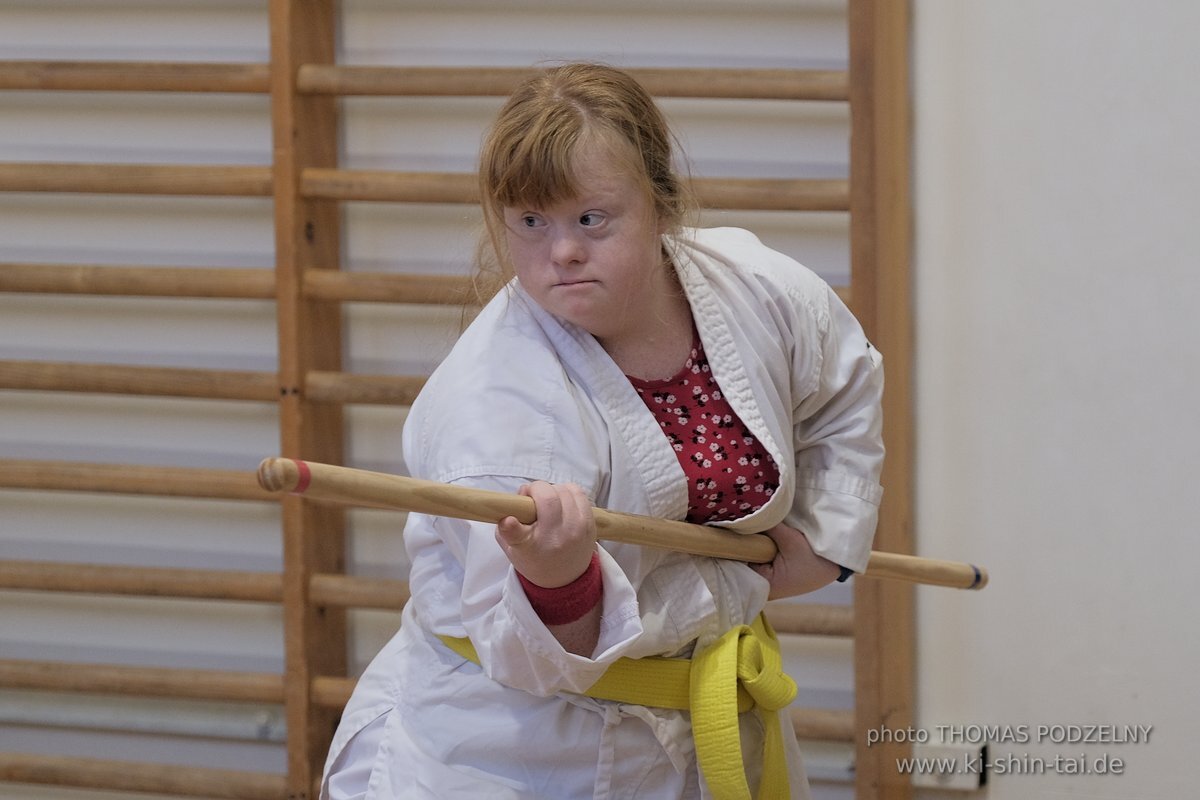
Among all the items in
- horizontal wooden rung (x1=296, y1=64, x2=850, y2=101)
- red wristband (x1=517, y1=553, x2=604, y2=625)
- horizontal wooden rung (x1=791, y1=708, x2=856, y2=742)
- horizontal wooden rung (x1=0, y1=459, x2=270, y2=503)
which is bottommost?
horizontal wooden rung (x1=791, y1=708, x2=856, y2=742)

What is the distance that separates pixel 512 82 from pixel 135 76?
664 mm

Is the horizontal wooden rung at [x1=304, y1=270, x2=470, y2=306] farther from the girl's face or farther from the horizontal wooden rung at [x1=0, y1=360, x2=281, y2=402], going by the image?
the girl's face

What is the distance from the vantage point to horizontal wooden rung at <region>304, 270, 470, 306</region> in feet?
7.18

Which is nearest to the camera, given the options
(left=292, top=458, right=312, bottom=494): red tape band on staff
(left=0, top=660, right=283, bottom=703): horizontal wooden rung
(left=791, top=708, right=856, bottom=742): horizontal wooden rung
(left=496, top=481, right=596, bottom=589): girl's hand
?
(left=292, top=458, right=312, bottom=494): red tape band on staff

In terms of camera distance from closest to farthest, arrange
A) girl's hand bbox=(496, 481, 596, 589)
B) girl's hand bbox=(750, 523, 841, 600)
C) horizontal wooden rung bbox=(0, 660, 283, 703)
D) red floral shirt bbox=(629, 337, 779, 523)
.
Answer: girl's hand bbox=(496, 481, 596, 589)
red floral shirt bbox=(629, 337, 779, 523)
girl's hand bbox=(750, 523, 841, 600)
horizontal wooden rung bbox=(0, 660, 283, 703)

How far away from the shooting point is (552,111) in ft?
3.62

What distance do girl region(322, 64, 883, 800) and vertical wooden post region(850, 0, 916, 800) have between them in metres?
0.80

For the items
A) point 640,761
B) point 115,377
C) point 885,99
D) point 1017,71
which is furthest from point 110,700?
point 1017,71

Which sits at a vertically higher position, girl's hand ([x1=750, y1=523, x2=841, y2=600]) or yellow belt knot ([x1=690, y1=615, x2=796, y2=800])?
girl's hand ([x1=750, y1=523, x2=841, y2=600])

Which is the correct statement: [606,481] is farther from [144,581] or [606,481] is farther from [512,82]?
[144,581]

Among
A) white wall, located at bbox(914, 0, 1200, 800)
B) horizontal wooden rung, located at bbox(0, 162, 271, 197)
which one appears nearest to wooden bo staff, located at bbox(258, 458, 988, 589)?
white wall, located at bbox(914, 0, 1200, 800)

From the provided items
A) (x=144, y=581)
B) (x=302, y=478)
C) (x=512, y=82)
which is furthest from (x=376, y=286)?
(x=302, y=478)

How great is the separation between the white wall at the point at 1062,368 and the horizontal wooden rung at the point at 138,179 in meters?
1.17

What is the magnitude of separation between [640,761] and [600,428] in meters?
0.32
